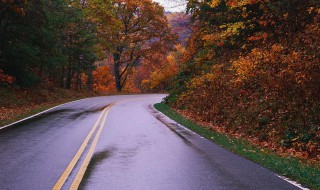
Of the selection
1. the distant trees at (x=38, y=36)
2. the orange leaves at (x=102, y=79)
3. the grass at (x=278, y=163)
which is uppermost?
the distant trees at (x=38, y=36)

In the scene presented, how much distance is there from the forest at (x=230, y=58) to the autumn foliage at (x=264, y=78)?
0.04 m

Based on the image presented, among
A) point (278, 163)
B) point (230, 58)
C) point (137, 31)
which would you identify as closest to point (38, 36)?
point (230, 58)

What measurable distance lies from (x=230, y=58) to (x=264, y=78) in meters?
8.50

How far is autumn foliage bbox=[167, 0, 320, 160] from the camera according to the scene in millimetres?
12469

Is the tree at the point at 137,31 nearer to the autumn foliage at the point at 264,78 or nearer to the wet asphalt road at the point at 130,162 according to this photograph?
the autumn foliage at the point at 264,78

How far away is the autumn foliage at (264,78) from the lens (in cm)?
1247

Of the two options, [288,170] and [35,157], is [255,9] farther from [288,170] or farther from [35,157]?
[35,157]

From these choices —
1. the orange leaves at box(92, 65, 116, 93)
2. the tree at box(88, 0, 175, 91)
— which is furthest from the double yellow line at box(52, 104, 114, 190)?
the orange leaves at box(92, 65, 116, 93)

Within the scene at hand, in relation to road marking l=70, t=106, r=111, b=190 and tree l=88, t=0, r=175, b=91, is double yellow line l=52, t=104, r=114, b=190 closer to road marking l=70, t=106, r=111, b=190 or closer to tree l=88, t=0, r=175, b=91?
road marking l=70, t=106, r=111, b=190

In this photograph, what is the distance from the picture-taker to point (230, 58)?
23062 mm

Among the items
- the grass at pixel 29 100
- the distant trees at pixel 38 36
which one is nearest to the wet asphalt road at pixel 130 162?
the grass at pixel 29 100

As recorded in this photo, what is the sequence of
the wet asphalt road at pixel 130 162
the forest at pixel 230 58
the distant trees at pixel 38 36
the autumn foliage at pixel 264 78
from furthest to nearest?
the distant trees at pixel 38 36 < the forest at pixel 230 58 < the autumn foliage at pixel 264 78 < the wet asphalt road at pixel 130 162

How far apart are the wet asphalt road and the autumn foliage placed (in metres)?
2.52

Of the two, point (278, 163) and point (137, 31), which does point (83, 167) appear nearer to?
point (278, 163)
